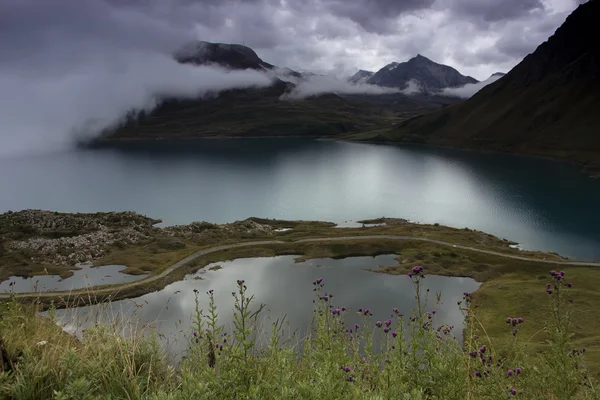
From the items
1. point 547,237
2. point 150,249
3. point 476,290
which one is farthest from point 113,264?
point 547,237

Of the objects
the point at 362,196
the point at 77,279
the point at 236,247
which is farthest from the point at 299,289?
the point at 362,196

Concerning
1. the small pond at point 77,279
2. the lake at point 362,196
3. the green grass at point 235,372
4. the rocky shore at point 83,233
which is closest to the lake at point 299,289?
the small pond at point 77,279

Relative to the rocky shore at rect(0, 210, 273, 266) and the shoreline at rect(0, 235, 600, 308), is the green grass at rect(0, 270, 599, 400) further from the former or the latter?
the rocky shore at rect(0, 210, 273, 266)

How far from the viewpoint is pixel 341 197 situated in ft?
487

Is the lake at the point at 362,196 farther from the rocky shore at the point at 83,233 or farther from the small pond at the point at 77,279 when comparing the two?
the small pond at the point at 77,279

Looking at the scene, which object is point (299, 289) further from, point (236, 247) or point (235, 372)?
point (235, 372)

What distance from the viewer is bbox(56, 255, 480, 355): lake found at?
2179 inches

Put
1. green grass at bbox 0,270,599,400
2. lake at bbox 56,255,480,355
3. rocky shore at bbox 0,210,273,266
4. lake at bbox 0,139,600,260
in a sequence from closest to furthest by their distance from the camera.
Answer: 1. green grass at bbox 0,270,599,400
2. lake at bbox 56,255,480,355
3. rocky shore at bbox 0,210,273,266
4. lake at bbox 0,139,600,260

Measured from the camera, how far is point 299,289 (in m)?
67.0

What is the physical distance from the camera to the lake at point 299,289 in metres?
55.3

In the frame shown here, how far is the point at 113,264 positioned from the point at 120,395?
8676 cm

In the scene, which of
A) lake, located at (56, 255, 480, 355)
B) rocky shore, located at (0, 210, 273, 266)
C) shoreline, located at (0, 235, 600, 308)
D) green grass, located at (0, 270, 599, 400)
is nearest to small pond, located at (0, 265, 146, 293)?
shoreline, located at (0, 235, 600, 308)

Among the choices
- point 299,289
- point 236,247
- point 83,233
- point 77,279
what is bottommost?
point 77,279

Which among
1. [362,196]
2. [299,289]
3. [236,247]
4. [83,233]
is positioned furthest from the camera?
[362,196]
